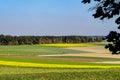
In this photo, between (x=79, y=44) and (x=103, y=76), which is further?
(x=79, y=44)

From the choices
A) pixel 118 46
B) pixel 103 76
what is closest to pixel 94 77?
pixel 103 76

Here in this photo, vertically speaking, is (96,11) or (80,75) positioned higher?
(96,11)

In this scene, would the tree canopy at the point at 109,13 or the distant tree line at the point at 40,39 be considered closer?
the tree canopy at the point at 109,13

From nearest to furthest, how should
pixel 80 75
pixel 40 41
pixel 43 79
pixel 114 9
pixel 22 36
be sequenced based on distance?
1. pixel 114 9
2. pixel 43 79
3. pixel 80 75
4. pixel 22 36
5. pixel 40 41

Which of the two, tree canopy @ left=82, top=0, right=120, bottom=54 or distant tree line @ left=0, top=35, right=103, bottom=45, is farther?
distant tree line @ left=0, top=35, right=103, bottom=45

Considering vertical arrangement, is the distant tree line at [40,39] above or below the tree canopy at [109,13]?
below

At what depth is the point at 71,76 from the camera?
1930cm

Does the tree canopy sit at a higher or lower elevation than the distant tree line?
higher

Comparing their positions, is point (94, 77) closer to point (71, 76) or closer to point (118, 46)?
point (71, 76)

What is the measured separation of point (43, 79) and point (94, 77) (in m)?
2.25

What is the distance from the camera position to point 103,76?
1925 cm

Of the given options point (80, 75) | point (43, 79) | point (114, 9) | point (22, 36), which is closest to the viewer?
point (114, 9)

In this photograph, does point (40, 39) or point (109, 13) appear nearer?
point (109, 13)

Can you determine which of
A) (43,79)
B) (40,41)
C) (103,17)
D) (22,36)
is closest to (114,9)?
(103,17)
